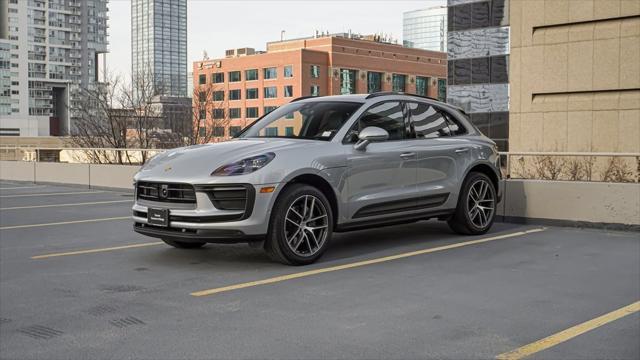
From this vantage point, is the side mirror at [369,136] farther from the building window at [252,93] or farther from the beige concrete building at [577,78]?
the building window at [252,93]

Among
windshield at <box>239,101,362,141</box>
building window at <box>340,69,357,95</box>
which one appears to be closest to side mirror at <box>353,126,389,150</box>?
windshield at <box>239,101,362,141</box>

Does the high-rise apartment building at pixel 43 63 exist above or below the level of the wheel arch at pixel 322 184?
above

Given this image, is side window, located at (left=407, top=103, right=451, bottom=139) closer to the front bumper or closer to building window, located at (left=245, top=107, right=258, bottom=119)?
the front bumper

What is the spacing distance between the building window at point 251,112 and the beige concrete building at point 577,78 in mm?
99965

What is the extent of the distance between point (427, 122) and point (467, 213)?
1305 millimetres

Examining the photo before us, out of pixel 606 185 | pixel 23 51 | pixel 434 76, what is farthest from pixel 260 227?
pixel 23 51

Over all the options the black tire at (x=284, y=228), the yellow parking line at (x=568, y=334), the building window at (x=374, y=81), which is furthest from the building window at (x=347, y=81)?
the yellow parking line at (x=568, y=334)

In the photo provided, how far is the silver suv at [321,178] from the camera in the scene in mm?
6801

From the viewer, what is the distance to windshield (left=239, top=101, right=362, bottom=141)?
7883mm

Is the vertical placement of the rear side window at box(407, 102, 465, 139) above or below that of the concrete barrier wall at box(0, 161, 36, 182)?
above

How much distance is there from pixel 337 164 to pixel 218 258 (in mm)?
1648

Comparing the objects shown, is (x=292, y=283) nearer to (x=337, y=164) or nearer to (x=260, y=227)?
(x=260, y=227)

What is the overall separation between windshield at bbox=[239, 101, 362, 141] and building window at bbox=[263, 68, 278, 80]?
116 m

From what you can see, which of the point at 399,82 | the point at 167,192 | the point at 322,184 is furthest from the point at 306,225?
the point at 399,82
